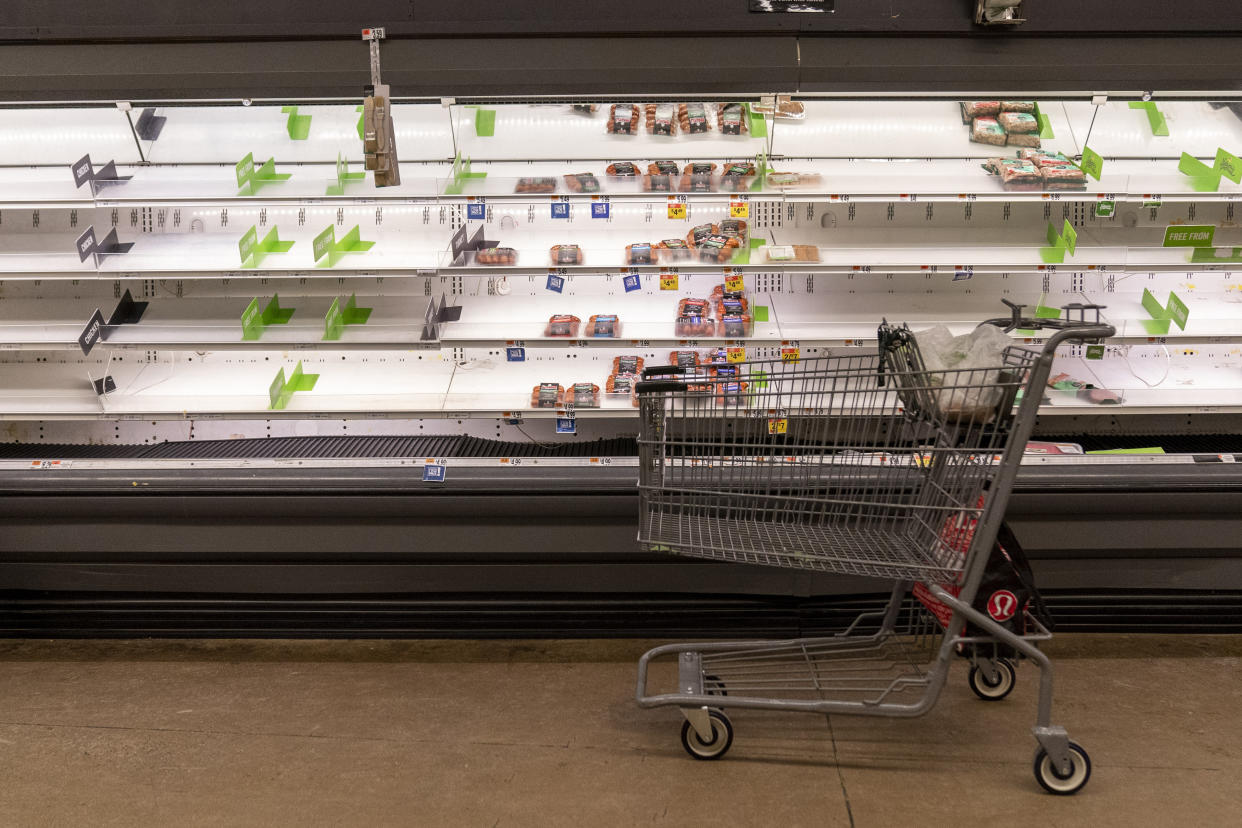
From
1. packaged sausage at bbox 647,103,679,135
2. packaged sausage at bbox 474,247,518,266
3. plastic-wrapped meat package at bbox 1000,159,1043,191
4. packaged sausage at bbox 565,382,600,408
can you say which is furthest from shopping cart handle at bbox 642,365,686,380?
plastic-wrapped meat package at bbox 1000,159,1043,191

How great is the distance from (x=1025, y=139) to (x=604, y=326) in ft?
5.90

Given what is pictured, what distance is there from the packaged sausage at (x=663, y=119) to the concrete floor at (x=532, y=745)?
6.52 ft

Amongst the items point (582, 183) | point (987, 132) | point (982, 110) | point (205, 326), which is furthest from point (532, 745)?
point (982, 110)

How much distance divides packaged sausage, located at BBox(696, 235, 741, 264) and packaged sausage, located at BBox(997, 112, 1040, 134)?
114cm

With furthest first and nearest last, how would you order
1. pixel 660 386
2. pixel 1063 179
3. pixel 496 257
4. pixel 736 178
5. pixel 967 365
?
1. pixel 496 257
2. pixel 736 178
3. pixel 1063 179
4. pixel 967 365
5. pixel 660 386

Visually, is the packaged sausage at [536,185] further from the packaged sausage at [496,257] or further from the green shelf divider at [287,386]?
the green shelf divider at [287,386]

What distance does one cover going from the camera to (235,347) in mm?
3465

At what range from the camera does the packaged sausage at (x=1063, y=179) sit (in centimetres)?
329

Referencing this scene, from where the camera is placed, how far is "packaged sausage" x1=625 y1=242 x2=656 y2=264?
3438 mm

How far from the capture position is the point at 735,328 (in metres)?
3.52

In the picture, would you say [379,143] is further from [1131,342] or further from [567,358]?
[1131,342]

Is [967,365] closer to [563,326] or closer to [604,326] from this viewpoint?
[604,326]

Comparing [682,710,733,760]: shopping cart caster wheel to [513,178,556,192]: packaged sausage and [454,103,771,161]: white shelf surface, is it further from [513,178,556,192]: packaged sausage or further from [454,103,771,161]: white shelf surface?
[454,103,771,161]: white shelf surface

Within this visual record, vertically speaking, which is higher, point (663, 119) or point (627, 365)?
point (663, 119)
